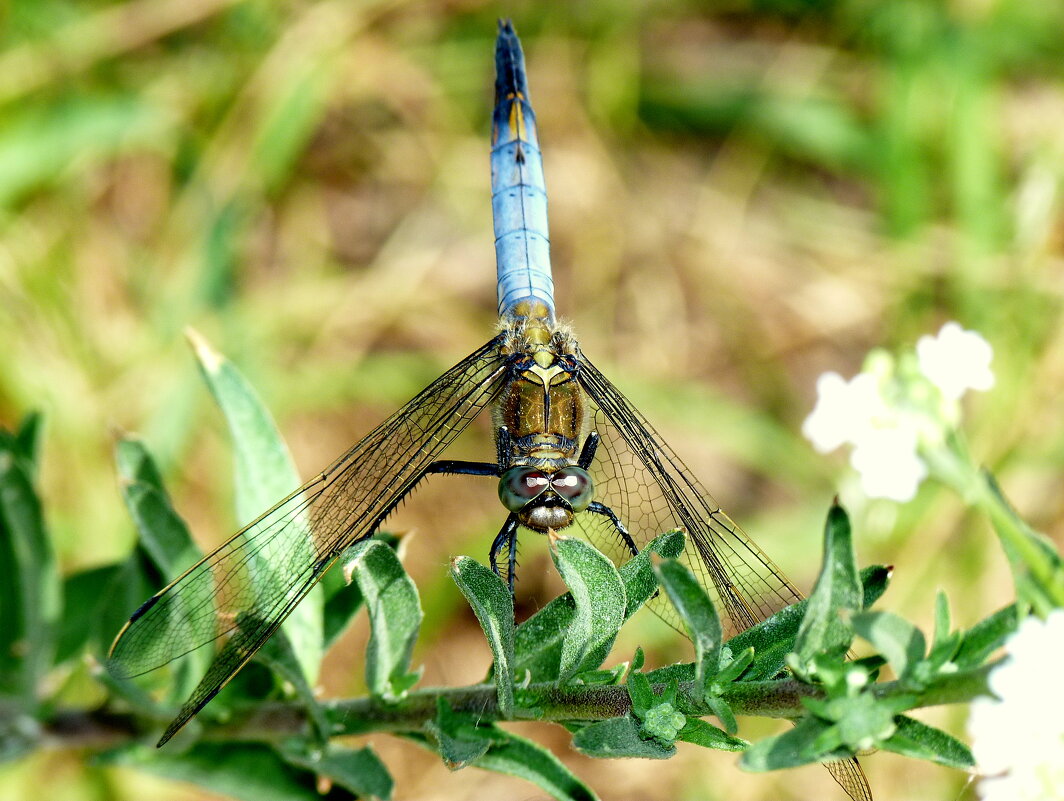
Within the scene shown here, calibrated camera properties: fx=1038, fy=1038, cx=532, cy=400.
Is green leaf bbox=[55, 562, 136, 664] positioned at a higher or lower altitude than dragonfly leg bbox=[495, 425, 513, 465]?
lower

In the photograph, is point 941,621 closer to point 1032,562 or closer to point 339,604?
point 1032,562

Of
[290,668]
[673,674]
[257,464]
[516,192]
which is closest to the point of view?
[673,674]

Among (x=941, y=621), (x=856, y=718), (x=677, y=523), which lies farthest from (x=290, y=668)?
(x=941, y=621)

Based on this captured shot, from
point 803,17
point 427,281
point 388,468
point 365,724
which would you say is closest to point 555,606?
point 365,724

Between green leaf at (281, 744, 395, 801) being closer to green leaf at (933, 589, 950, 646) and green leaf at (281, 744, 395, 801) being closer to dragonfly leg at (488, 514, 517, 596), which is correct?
dragonfly leg at (488, 514, 517, 596)

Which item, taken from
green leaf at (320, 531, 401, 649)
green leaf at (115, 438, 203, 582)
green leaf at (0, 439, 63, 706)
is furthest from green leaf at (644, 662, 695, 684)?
green leaf at (0, 439, 63, 706)

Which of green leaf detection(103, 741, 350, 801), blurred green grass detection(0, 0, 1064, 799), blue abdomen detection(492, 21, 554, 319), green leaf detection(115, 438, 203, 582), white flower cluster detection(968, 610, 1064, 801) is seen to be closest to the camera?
white flower cluster detection(968, 610, 1064, 801)

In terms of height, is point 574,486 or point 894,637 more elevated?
point 574,486

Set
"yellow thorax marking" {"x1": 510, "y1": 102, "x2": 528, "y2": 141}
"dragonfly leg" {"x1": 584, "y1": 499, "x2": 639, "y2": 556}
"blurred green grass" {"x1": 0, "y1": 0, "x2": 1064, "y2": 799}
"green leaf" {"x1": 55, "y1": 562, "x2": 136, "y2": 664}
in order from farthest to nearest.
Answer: "blurred green grass" {"x1": 0, "y1": 0, "x2": 1064, "y2": 799}
"yellow thorax marking" {"x1": 510, "y1": 102, "x2": 528, "y2": 141}
"green leaf" {"x1": 55, "y1": 562, "x2": 136, "y2": 664}
"dragonfly leg" {"x1": 584, "y1": 499, "x2": 639, "y2": 556}
